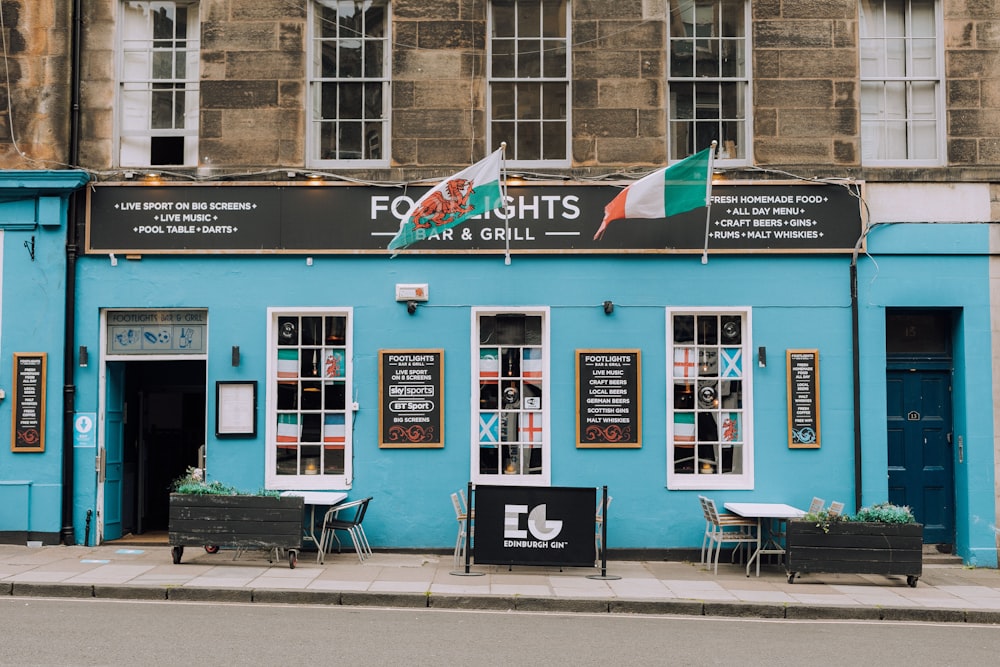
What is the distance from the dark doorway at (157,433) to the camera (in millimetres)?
14133

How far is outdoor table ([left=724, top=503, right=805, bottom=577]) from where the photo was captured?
11640 millimetres

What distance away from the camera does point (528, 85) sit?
43.9 ft

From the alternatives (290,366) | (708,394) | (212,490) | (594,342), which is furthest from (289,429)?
(708,394)

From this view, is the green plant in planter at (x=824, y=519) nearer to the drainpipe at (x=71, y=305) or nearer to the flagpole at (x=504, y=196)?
the flagpole at (x=504, y=196)

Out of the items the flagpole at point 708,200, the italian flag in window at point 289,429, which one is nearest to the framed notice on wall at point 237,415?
the italian flag in window at point 289,429

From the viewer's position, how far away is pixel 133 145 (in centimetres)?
1341

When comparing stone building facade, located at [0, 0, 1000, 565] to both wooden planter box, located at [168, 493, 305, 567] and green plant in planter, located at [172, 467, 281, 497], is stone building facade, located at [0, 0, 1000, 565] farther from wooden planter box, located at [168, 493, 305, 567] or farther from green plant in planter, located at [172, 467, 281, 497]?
wooden planter box, located at [168, 493, 305, 567]

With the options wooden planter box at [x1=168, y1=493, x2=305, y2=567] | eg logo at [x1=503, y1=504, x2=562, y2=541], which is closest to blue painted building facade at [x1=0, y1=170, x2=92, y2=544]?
wooden planter box at [x1=168, y1=493, x2=305, y2=567]

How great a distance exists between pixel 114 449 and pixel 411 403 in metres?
4.04

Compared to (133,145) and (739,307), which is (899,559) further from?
(133,145)

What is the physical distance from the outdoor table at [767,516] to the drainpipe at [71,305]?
26.8 ft

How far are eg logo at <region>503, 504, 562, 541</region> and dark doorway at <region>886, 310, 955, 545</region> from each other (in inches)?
193

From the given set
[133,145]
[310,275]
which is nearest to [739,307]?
[310,275]

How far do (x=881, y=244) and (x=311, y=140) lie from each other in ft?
24.4
